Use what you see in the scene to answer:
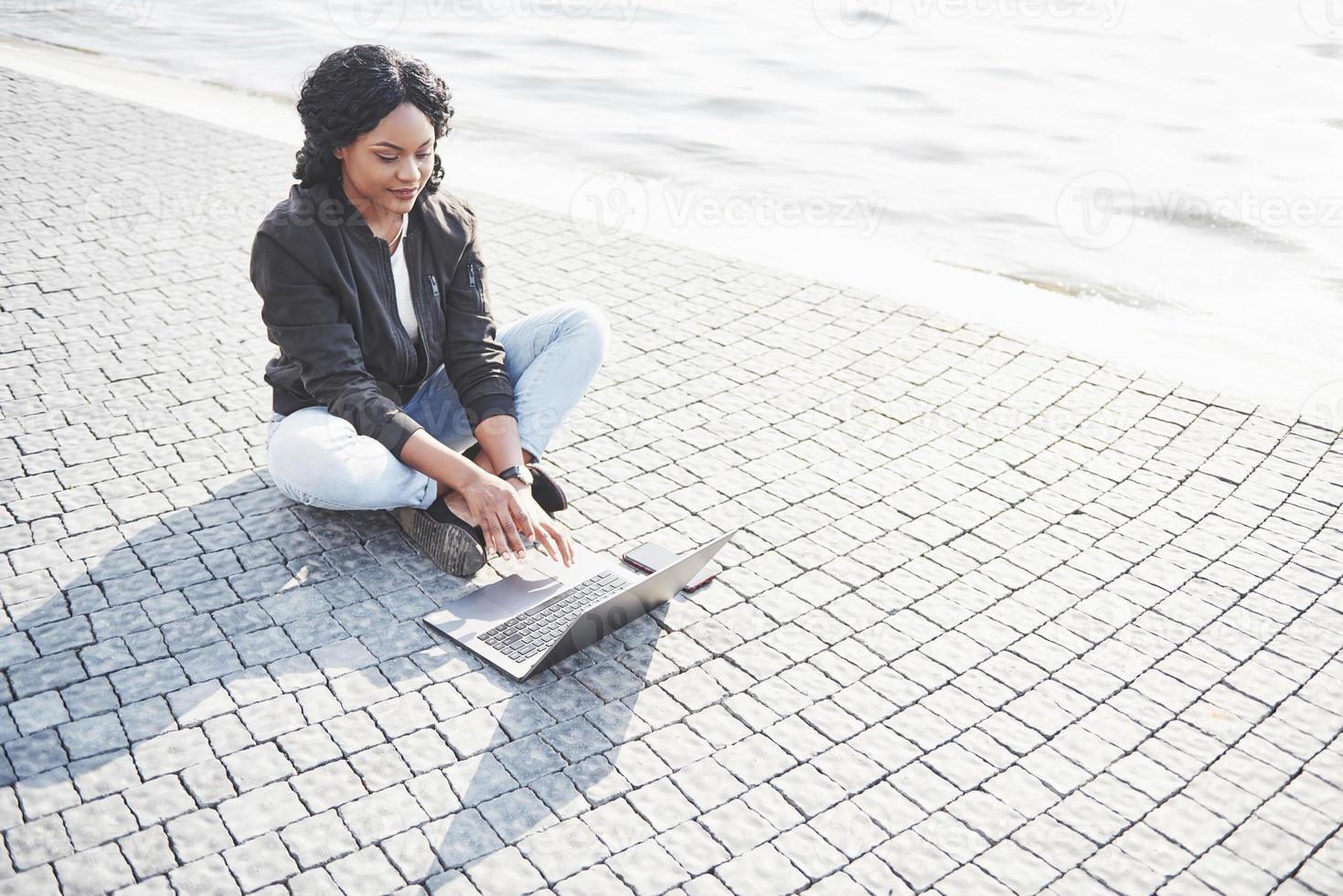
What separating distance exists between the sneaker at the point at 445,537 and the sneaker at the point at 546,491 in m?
0.28

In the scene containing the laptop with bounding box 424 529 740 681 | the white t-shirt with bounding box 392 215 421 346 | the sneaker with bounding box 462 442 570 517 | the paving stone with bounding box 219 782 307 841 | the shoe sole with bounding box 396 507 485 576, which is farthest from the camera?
the sneaker with bounding box 462 442 570 517

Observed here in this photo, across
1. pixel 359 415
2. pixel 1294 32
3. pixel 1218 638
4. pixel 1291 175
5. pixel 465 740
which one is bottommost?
pixel 465 740

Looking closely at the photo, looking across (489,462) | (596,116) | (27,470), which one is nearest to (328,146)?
(489,462)

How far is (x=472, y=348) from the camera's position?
422 centimetres

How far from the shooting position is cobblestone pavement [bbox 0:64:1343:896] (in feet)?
9.86

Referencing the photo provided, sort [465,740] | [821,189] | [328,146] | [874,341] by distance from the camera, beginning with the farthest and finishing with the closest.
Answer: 1. [821,189]
2. [874,341]
3. [328,146]
4. [465,740]

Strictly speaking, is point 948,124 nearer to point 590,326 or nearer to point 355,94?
point 590,326

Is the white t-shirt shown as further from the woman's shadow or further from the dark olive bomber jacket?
the woman's shadow

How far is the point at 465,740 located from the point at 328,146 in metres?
1.94

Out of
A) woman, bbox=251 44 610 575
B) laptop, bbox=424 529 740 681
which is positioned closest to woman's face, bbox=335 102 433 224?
woman, bbox=251 44 610 575

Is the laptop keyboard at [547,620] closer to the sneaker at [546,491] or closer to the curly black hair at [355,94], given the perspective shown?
the sneaker at [546,491]

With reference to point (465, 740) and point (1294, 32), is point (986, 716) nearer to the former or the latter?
point (465, 740)

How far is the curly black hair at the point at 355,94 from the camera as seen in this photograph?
11.9 feet

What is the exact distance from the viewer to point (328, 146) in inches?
147
